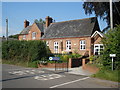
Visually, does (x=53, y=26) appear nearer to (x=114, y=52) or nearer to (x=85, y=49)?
(x=85, y=49)

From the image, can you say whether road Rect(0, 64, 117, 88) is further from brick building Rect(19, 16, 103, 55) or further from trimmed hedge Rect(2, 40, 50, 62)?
brick building Rect(19, 16, 103, 55)

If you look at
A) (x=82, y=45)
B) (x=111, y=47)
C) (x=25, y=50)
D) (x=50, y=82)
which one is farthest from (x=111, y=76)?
(x=82, y=45)

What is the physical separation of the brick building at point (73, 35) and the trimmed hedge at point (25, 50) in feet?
30.1

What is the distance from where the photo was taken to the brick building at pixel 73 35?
89.0ft

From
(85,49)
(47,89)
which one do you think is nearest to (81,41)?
(85,49)

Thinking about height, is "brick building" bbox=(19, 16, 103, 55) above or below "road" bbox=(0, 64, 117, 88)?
above

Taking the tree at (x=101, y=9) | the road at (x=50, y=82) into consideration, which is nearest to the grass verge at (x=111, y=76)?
the road at (x=50, y=82)

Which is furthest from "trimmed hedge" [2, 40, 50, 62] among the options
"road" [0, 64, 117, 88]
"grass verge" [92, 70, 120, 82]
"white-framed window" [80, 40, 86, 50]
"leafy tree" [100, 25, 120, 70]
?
"grass verge" [92, 70, 120, 82]

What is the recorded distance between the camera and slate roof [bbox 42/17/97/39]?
29.5 meters

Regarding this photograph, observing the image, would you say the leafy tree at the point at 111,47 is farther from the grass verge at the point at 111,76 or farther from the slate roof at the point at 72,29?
the slate roof at the point at 72,29

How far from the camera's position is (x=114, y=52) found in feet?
40.6

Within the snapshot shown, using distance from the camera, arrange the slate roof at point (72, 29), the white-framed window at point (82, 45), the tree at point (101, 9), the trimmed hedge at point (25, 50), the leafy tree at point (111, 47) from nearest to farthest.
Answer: the leafy tree at point (111, 47) → the trimmed hedge at point (25, 50) → the tree at point (101, 9) → the white-framed window at point (82, 45) → the slate roof at point (72, 29)

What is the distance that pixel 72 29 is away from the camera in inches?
1261

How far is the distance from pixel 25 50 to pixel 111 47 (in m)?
12.8
